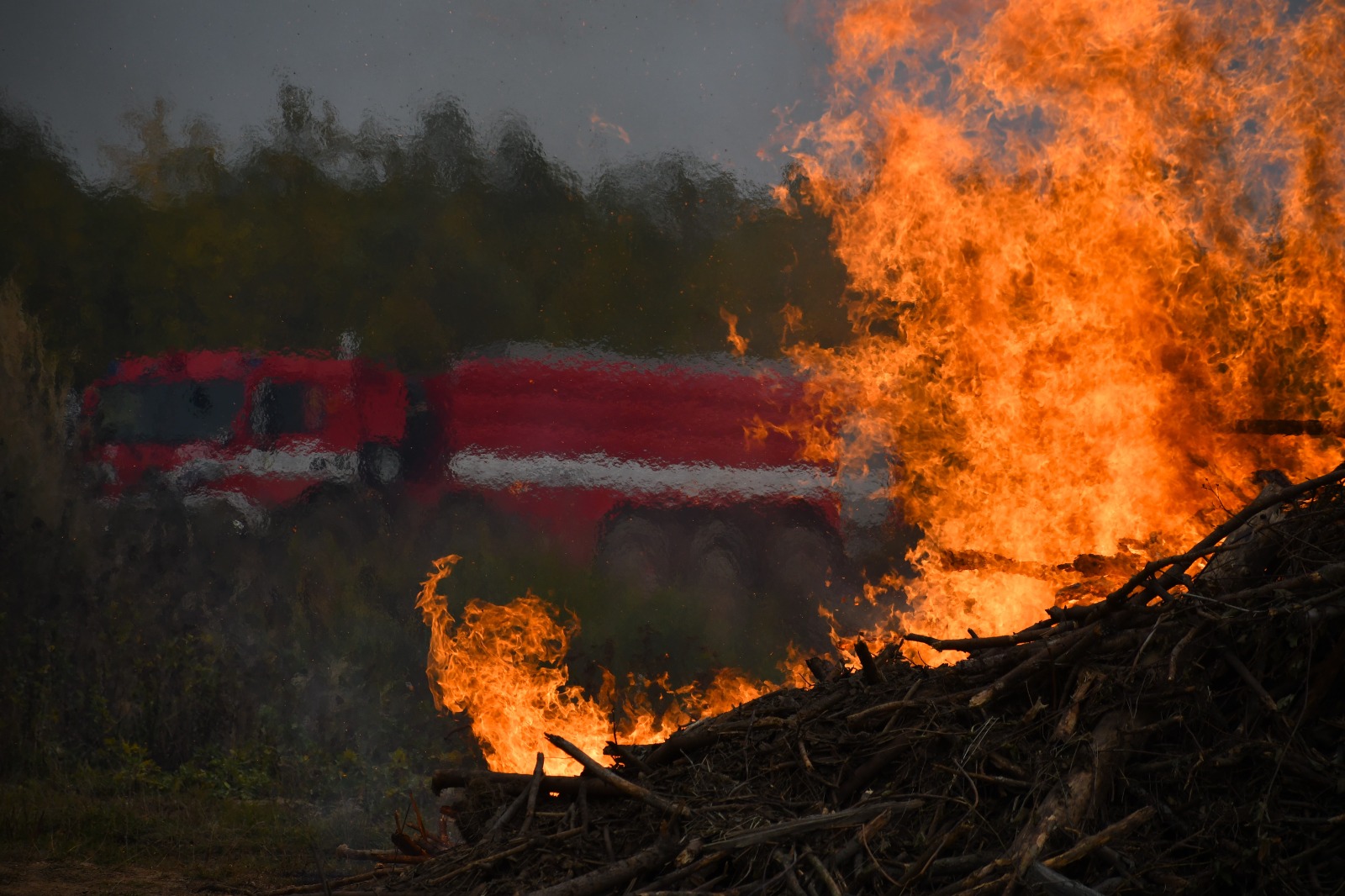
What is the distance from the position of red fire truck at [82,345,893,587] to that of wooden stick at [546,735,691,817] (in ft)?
22.4

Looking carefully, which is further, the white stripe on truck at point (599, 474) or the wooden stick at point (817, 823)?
the white stripe on truck at point (599, 474)

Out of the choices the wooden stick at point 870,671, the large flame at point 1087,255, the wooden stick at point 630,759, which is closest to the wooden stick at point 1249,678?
the wooden stick at point 870,671

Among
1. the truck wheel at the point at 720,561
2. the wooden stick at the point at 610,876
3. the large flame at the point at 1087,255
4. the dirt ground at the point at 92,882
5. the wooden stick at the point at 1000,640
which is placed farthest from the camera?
the truck wheel at the point at 720,561

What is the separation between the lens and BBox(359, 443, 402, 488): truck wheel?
11.6 metres

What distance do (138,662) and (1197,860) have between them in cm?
1155

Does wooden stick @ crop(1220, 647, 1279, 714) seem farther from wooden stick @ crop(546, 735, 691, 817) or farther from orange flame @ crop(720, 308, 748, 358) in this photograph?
orange flame @ crop(720, 308, 748, 358)

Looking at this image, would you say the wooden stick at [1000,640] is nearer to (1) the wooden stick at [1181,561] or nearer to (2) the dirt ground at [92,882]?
(1) the wooden stick at [1181,561]

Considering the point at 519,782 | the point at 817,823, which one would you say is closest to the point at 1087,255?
the point at 817,823

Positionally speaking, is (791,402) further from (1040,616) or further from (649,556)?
(1040,616)

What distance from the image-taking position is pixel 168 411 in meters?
11.6

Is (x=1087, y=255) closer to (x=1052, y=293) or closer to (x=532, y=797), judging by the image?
(x=1052, y=293)

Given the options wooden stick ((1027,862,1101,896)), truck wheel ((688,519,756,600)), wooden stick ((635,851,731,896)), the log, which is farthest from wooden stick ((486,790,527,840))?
truck wheel ((688,519,756,600))

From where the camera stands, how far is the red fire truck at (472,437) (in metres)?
11.5

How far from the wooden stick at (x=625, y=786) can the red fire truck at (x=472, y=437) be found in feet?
22.4
